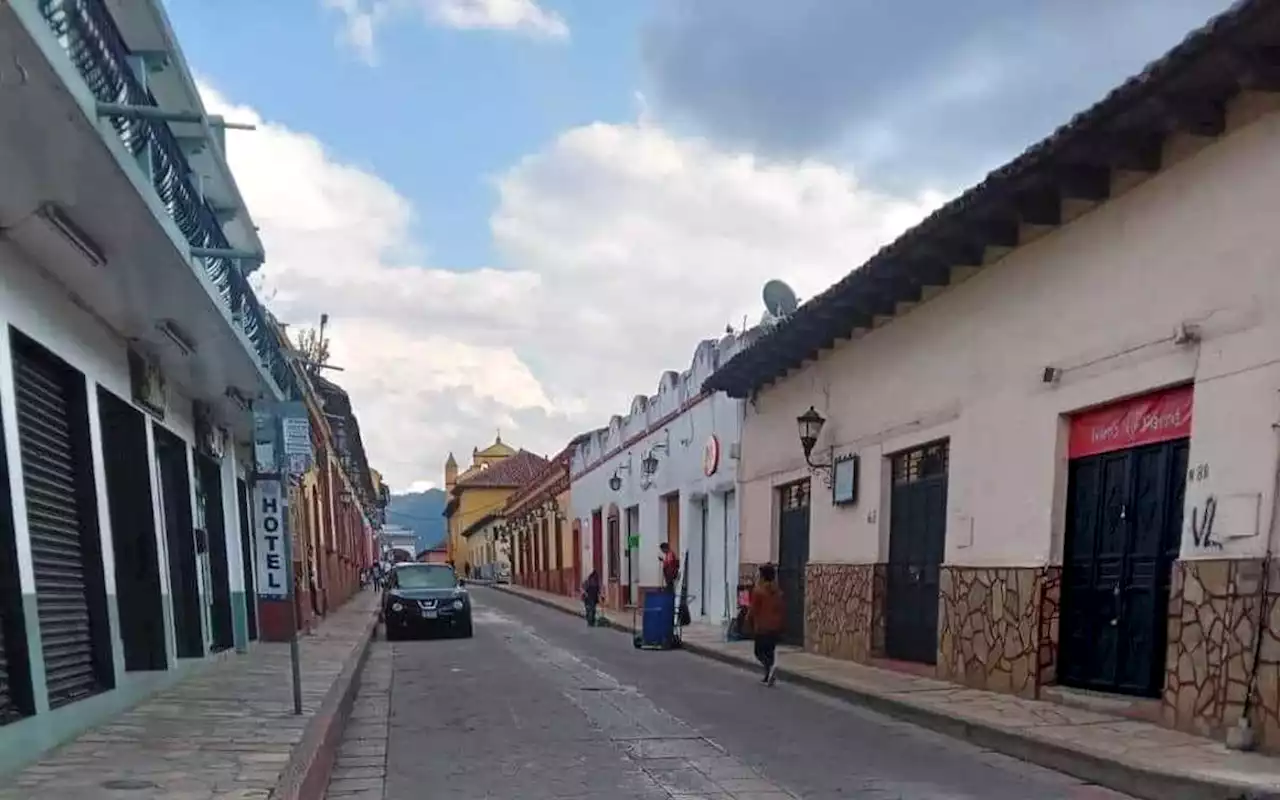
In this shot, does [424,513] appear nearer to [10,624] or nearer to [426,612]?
[426,612]

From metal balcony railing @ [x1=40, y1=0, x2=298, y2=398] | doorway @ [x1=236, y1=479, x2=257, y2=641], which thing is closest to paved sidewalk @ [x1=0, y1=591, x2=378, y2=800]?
metal balcony railing @ [x1=40, y1=0, x2=298, y2=398]

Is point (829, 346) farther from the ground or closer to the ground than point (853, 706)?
farther from the ground

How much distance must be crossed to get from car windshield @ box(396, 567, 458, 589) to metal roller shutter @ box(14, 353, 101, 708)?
13.7 meters

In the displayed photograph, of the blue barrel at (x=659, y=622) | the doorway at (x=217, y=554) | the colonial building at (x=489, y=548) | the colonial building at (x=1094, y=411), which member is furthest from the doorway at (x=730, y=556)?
the colonial building at (x=489, y=548)

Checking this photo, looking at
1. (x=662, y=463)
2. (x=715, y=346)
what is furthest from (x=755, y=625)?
(x=662, y=463)

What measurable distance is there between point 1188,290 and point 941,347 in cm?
425

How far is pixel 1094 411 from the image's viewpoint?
10.0 m

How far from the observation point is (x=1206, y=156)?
8.55 metres

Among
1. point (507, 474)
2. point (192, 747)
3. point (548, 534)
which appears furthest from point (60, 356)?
point (507, 474)

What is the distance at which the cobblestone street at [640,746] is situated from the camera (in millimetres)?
7422

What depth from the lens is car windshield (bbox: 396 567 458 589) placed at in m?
22.7

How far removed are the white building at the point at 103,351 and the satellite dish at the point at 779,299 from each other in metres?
9.06

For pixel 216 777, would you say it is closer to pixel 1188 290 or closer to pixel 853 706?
pixel 853 706

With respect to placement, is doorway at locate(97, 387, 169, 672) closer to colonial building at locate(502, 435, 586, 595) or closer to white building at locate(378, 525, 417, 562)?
colonial building at locate(502, 435, 586, 595)
